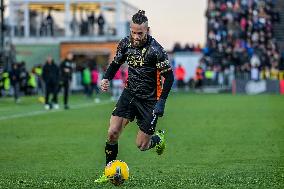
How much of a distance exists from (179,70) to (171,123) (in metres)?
36.5

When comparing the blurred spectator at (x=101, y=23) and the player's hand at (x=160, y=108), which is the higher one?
the blurred spectator at (x=101, y=23)

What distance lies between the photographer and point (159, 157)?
625 inches

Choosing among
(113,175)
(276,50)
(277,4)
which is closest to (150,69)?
(113,175)

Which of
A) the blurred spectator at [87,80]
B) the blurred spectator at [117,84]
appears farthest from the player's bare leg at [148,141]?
the blurred spectator at [87,80]

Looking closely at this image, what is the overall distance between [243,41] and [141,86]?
157 ft

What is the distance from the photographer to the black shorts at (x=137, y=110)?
478 inches

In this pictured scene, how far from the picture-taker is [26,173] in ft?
43.4

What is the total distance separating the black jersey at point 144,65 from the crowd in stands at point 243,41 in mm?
43618

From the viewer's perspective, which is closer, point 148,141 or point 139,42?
point 139,42

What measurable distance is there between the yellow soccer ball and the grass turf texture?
0.37ft

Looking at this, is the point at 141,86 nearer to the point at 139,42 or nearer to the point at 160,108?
the point at 160,108

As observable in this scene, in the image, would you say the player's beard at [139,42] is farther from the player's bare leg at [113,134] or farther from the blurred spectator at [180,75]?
the blurred spectator at [180,75]

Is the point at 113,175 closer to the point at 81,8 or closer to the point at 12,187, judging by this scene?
the point at 12,187

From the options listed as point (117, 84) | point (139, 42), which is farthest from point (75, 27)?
point (139, 42)
